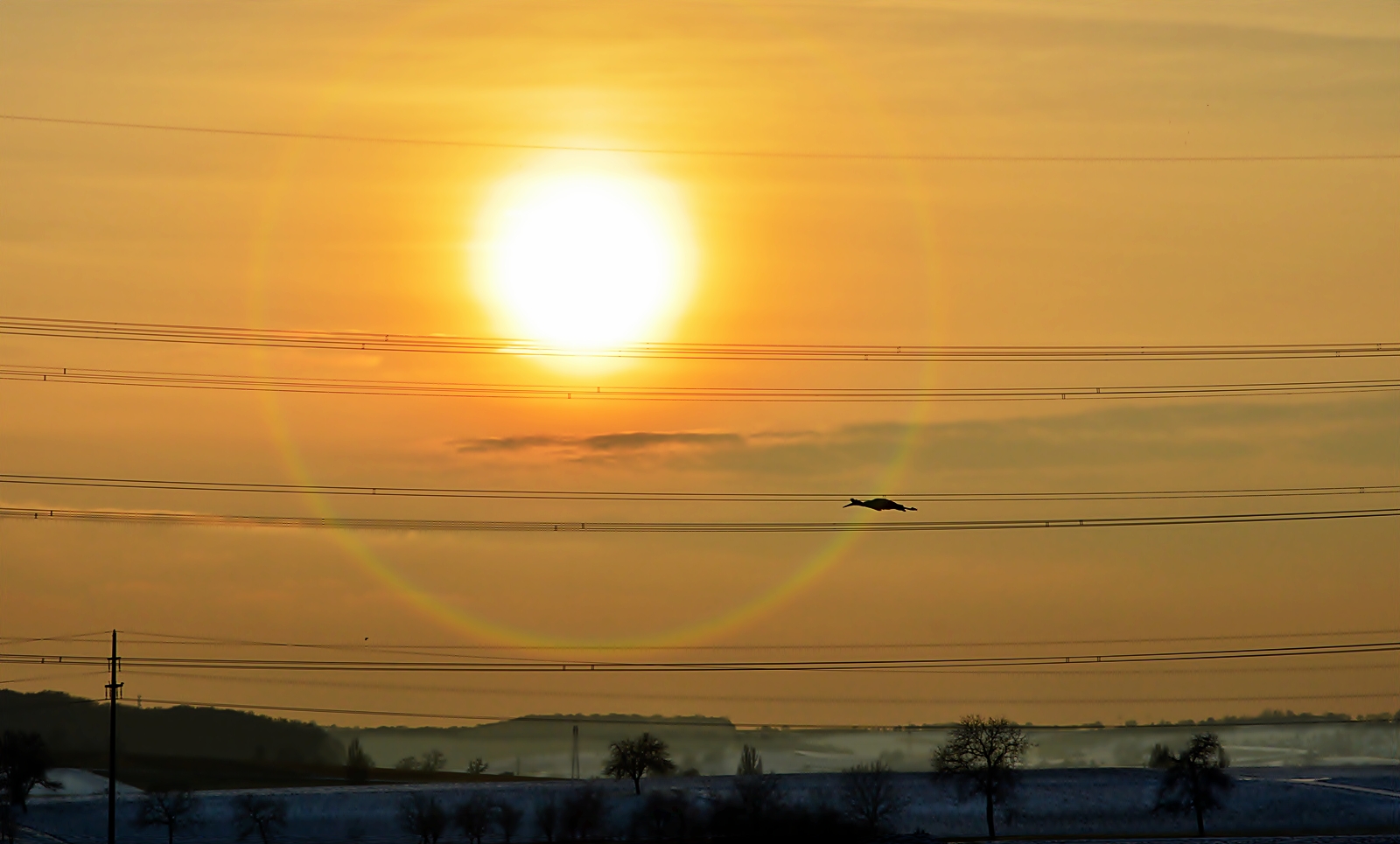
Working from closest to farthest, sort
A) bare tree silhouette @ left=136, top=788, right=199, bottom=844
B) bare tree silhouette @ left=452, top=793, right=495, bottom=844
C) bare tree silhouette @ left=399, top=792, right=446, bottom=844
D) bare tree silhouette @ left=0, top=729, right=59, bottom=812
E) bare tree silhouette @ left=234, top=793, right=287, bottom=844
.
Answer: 1. bare tree silhouette @ left=452, top=793, right=495, bottom=844
2. bare tree silhouette @ left=399, top=792, right=446, bottom=844
3. bare tree silhouette @ left=0, top=729, right=59, bottom=812
4. bare tree silhouette @ left=234, top=793, right=287, bottom=844
5. bare tree silhouette @ left=136, top=788, right=199, bottom=844

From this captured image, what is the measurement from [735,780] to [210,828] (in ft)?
162

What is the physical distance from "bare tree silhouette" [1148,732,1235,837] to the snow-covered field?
2035 mm

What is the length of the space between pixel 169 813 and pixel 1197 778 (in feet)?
289

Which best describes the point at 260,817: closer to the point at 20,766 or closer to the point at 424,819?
the point at 20,766

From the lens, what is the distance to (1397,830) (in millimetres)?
143125

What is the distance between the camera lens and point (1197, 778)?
490 feet

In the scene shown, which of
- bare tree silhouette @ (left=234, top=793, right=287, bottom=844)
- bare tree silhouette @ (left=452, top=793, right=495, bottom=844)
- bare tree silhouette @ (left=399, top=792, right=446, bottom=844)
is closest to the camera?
bare tree silhouette @ (left=452, top=793, right=495, bottom=844)

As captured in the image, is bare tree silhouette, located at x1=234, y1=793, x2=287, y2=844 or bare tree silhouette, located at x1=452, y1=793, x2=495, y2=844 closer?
bare tree silhouette, located at x1=452, y1=793, x2=495, y2=844

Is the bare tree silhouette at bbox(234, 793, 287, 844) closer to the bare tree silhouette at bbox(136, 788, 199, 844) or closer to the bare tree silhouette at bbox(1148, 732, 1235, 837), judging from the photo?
the bare tree silhouette at bbox(136, 788, 199, 844)

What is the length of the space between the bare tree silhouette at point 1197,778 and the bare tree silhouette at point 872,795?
23.7m

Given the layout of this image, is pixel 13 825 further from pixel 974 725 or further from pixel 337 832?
pixel 974 725

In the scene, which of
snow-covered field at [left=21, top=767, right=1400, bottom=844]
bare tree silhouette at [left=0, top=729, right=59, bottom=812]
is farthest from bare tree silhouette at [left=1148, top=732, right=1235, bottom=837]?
bare tree silhouette at [left=0, top=729, right=59, bottom=812]

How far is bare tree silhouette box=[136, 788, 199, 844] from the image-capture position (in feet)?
506

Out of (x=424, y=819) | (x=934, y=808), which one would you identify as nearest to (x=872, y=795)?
(x=934, y=808)
